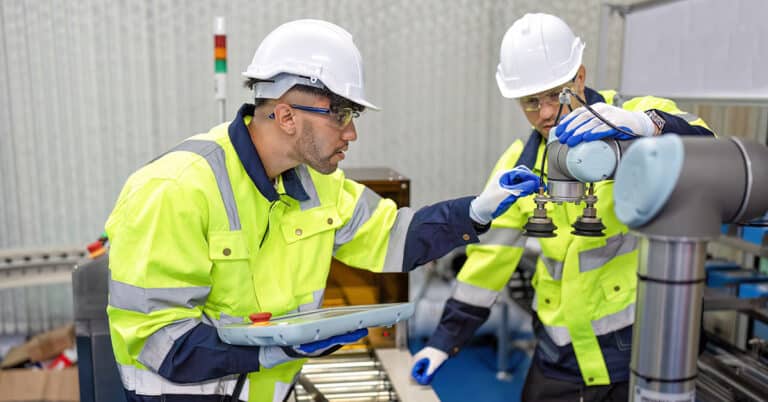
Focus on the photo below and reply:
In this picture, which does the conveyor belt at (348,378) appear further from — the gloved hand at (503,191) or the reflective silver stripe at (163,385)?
the gloved hand at (503,191)

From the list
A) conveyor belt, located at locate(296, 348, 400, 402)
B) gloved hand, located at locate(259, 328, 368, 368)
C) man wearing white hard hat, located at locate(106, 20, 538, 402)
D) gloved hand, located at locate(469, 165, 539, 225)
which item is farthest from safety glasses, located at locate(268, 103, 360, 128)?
conveyor belt, located at locate(296, 348, 400, 402)

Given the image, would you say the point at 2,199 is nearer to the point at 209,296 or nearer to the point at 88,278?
the point at 88,278

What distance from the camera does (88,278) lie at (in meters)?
1.71

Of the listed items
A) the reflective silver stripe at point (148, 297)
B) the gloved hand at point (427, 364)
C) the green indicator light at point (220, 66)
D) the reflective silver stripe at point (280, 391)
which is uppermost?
the green indicator light at point (220, 66)

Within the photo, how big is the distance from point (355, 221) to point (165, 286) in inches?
22.5

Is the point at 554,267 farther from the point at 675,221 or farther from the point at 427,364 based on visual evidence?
the point at 675,221

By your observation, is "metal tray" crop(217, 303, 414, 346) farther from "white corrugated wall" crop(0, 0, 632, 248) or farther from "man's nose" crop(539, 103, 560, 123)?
"white corrugated wall" crop(0, 0, 632, 248)

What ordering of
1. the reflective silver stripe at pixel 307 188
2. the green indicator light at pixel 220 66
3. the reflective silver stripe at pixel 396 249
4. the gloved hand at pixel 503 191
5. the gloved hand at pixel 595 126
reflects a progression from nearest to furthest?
the gloved hand at pixel 595 126
the gloved hand at pixel 503 191
the reflective silver stripe at pixel 307 188
the reflective silver stripe at pixel 396 249
the green indicator light at pixel 220 66

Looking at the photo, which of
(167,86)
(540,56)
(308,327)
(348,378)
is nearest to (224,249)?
(308,327)

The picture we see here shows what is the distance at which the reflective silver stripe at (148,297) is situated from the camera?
1175 mm

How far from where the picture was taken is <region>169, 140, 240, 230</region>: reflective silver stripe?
1.29m

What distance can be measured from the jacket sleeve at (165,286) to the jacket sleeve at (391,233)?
1.52 feet

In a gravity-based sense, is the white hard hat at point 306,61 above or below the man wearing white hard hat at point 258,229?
above

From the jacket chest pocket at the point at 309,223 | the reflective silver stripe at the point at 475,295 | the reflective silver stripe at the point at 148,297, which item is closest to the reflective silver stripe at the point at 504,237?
the reflective silver stripe at the point at 475,295
